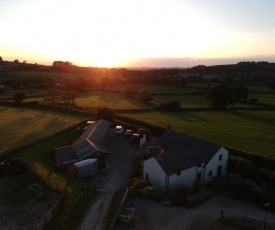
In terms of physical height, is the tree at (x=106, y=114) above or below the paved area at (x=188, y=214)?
above

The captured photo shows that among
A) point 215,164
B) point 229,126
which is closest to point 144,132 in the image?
point 215,164

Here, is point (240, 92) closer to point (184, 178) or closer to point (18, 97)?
point (18, 97)

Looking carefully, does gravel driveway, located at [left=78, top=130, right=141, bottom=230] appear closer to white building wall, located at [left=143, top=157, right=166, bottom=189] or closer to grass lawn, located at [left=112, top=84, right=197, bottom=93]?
white building wall, located at [left=143, top=157, right=166, bottom=189]

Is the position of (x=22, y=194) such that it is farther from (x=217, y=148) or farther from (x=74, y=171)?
(x=217, y=148)

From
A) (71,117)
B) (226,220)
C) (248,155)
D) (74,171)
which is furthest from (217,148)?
(71,117)

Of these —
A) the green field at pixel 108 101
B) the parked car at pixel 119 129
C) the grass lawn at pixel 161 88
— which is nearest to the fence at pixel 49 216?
the parked car at pixel 119 129

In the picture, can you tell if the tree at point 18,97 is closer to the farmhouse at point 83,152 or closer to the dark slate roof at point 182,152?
the farmhouse at point 83,152
